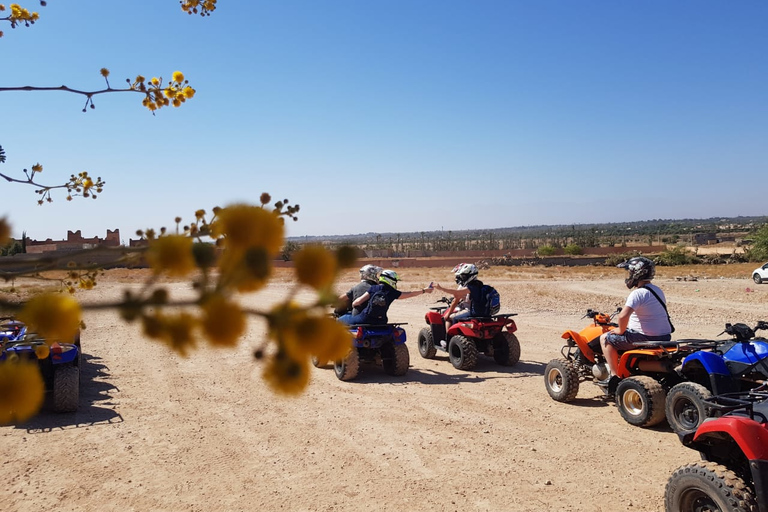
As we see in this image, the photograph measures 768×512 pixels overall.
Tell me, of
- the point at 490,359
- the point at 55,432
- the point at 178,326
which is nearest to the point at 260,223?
the point at 178,326

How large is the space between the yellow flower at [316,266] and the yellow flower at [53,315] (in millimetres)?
312

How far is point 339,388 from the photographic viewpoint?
859 cm

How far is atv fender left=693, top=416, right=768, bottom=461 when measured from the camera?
150 inches

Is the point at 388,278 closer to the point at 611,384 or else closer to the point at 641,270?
the point at 611,384

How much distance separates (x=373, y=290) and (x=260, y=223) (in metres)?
8.43

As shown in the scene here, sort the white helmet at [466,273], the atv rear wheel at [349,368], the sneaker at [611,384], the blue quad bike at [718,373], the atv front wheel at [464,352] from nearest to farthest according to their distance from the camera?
the blue quad bike at [718,373], the sneaker at [611,384], the atv rear wheel at [349,368], the atv front wheel at [464,352], the white helmet at [466,273]

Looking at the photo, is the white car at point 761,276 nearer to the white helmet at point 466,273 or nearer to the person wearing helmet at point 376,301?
the white helmet at point 466,273

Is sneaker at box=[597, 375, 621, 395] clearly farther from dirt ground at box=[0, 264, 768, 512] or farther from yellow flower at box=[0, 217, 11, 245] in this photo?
yellow flower at box=[0, 217, 11, 245]

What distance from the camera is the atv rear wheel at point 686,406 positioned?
18.4 feet

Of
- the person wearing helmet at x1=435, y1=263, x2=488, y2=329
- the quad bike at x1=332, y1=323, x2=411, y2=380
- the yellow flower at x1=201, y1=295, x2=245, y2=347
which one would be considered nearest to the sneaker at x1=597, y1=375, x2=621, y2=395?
the person wearing helmet at x1=435, y1=263, x2=488, y2=329

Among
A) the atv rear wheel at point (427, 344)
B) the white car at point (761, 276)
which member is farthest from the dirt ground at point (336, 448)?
the white car at point (761, 276)

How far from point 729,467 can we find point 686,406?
5.75 feet

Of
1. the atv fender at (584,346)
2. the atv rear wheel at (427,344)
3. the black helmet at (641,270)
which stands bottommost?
the atv rear wheel at (427,344)

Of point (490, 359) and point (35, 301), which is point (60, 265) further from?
point (490, 359)
